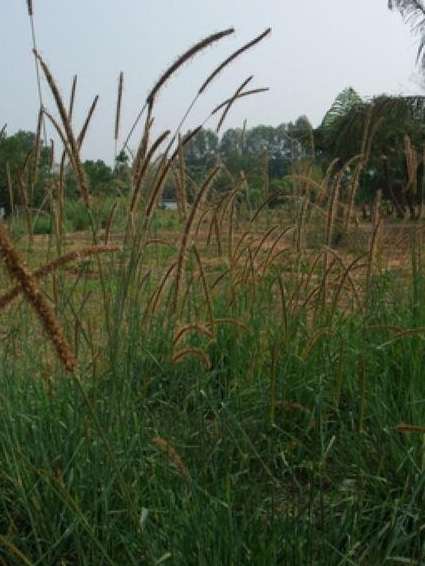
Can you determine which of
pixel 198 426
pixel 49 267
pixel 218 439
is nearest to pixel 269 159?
pixel 198 426

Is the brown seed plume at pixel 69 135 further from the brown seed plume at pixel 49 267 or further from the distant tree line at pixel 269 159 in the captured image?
the brown seed plume at pixel 49 267

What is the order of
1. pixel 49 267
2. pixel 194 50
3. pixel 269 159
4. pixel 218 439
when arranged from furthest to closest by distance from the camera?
pixel 269 159 < pixel 218 439 < pixel 194 50 < pixel 49 267

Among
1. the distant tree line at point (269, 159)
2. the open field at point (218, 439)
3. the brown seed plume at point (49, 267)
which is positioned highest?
the distant tree line at point (269, 159)

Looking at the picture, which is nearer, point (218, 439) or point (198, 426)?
point (218, 439)

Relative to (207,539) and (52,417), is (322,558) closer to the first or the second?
(207,539)

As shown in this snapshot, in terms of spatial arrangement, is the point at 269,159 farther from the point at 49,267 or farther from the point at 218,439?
the point at 49,267

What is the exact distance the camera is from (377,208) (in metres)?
2.72

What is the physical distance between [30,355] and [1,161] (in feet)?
23.3

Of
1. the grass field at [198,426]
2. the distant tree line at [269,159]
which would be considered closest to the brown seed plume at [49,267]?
the grass field at [198,426]

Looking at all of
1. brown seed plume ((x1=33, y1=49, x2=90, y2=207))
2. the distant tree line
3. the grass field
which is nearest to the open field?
the grass field

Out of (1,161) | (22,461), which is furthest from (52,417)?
(1,161)

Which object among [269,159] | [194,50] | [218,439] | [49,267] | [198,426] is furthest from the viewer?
[269,159]

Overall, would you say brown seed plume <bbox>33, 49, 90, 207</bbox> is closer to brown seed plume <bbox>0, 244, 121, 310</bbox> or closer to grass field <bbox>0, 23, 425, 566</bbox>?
grass field <bbox>0, 23, 425, 566</bbox>

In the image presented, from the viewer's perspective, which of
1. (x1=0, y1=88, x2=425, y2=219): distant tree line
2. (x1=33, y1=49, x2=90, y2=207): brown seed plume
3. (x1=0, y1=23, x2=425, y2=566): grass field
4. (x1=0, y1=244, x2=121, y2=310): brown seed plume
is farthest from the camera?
(x1=0, y1=88, x2=425, y2=219): distant tree line
